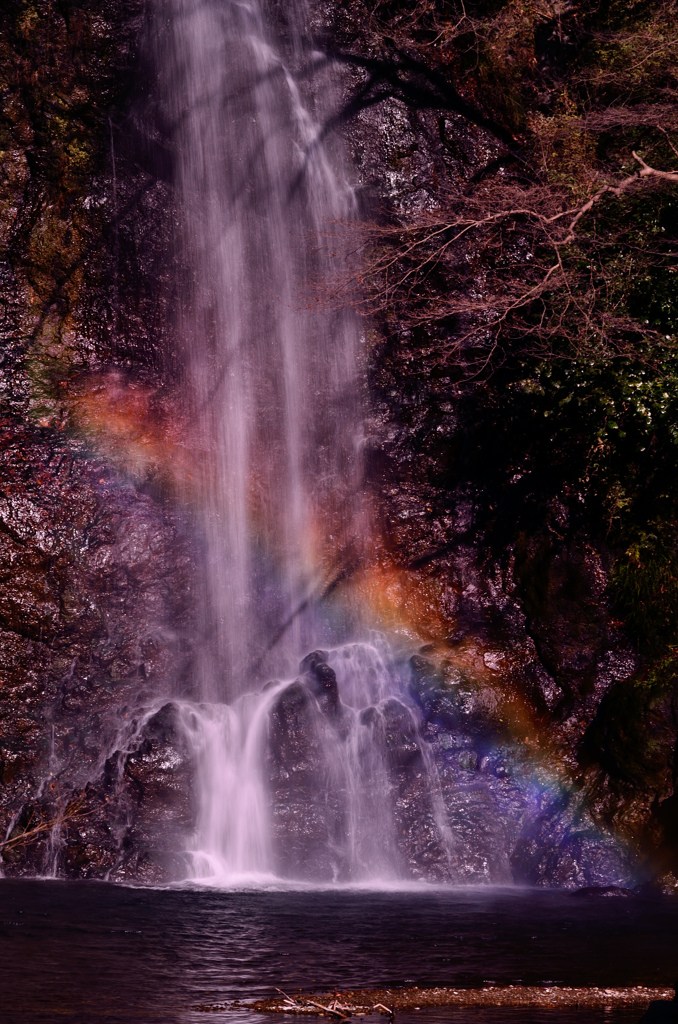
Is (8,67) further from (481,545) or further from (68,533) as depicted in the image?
(481,545)

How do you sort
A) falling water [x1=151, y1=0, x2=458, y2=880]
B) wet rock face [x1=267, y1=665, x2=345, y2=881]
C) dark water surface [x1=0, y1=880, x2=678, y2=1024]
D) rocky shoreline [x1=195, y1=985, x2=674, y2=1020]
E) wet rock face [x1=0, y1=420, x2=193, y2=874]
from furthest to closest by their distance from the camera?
falling water [x1=151, y1=0, x2=458, y2=880] < wet rock face [x1=0, y1=420, x2=193, y2=874] < wet rock face [x1=267, y1=665, x2=345, y2=881] < dark water surface [x1=0, y1=880, x2=678, y2=1024] < rocky shoreline [x1=195, y1=985, x2=674, y2=1020]

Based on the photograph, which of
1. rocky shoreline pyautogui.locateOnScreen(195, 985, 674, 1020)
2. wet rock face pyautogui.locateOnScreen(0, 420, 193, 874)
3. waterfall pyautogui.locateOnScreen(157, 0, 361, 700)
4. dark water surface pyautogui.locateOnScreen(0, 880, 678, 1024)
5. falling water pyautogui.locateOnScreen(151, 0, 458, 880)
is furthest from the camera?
waterfall pyautogui.locateOnScreen(157, 0, 361, 700)

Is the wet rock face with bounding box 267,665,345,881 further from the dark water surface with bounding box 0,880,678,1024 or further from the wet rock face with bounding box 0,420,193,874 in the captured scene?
the wet rock face with bounding box 0,420,193,874

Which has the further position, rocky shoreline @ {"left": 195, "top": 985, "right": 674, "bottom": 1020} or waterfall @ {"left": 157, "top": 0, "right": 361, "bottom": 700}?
waterfall @ {"left": 157, "top": 0, "right": 361, "bottom": 700}

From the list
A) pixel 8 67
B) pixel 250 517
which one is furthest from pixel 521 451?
pixel 8 67

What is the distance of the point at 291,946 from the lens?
6.20 meters

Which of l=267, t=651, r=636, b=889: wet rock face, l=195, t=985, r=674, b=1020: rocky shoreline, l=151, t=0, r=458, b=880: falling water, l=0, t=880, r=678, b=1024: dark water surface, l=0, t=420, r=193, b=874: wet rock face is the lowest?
l=195, t=985, r=674, b=1020: rocky shoreline

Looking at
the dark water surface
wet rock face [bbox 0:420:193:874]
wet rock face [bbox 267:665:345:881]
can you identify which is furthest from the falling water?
the dark water surface

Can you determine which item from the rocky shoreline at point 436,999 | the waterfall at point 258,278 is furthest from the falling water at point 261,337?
the rocky shoreline at point 436,999

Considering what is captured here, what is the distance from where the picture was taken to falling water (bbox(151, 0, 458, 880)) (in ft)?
39.0

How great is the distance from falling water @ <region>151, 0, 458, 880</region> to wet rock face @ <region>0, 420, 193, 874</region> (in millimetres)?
681

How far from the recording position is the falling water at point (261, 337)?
11.9 m

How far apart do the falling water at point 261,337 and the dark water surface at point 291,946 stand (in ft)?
12.0

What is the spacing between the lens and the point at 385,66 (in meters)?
13.3
